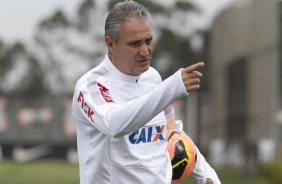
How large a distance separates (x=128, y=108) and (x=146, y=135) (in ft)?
1.83

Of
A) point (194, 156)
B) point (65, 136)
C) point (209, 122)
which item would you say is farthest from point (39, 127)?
point (194, 156)

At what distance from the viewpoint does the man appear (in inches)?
209

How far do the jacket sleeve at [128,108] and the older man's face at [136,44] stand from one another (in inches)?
10.7

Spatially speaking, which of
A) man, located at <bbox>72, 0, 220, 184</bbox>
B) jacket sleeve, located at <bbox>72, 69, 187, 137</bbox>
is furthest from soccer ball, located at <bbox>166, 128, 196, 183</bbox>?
jacket sleeve, located at <bbox>72, 69, 187, 137</bbox>

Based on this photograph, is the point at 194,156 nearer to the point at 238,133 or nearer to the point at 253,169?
the point at 253,169

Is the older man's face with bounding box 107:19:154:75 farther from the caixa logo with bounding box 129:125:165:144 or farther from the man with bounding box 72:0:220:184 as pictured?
the caixa logo with bounding box 129:125:165:144

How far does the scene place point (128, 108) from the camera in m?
5.01

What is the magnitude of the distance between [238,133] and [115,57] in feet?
147

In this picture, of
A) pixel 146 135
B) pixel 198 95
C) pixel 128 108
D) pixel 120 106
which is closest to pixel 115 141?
pixel 146 135

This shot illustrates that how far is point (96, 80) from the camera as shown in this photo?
18.1 feet

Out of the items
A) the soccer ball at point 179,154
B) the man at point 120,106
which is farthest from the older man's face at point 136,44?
the soccer ball at point 179,154

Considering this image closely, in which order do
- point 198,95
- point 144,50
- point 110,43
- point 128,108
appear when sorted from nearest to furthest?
1. point 128,108
2. point 144,50
3. point 110,43
4. point 198,95

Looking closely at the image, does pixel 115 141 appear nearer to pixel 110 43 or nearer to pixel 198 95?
pixel 110 43

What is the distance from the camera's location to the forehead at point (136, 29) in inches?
Answer: 208
